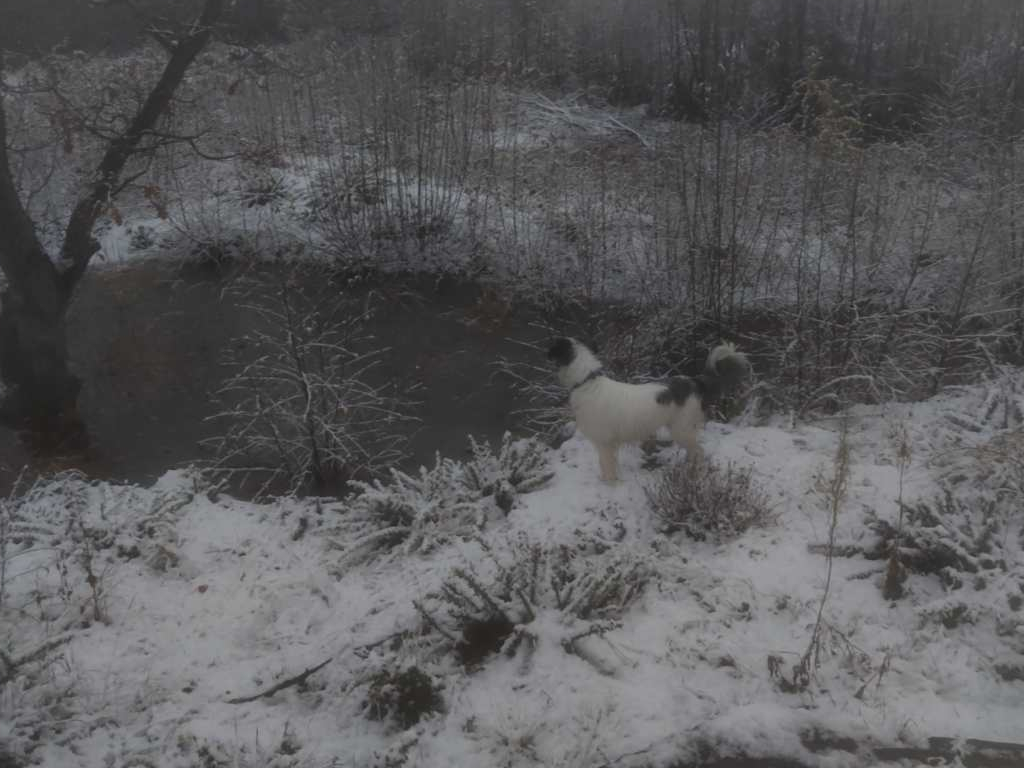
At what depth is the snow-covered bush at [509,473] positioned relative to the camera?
16.5 feet

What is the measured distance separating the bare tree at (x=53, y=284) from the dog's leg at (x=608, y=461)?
193 inches

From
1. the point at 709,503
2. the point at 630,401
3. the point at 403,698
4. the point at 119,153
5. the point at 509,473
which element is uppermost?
the point at 119,153

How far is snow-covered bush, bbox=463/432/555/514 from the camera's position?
502 centimetres

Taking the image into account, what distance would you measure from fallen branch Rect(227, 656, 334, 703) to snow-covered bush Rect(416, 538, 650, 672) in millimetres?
524

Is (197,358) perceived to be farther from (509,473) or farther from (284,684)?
(284,684)

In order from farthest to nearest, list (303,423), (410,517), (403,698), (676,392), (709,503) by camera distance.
Result: (303,423)
(676,392)
(410,517)
(709,503)
(403,698)

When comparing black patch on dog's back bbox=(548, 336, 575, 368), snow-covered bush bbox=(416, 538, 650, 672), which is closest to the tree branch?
black patch on dog's back bbox=(548, 336, 575, 368)

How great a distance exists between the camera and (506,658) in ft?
11.4

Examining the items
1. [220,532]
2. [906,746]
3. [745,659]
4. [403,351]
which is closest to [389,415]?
[403,351]

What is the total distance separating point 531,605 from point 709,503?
1.33m

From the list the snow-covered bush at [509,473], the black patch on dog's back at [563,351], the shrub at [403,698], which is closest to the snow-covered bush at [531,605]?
the shrub at [403,698]

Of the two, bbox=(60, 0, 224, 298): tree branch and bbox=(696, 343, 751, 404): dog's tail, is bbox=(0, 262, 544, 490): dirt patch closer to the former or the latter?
bbox=(60, 0, 224, 298): tree branch

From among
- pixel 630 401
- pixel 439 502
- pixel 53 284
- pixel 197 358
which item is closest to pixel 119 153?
pixel 53 284

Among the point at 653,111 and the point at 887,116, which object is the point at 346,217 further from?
the point at 887,116
